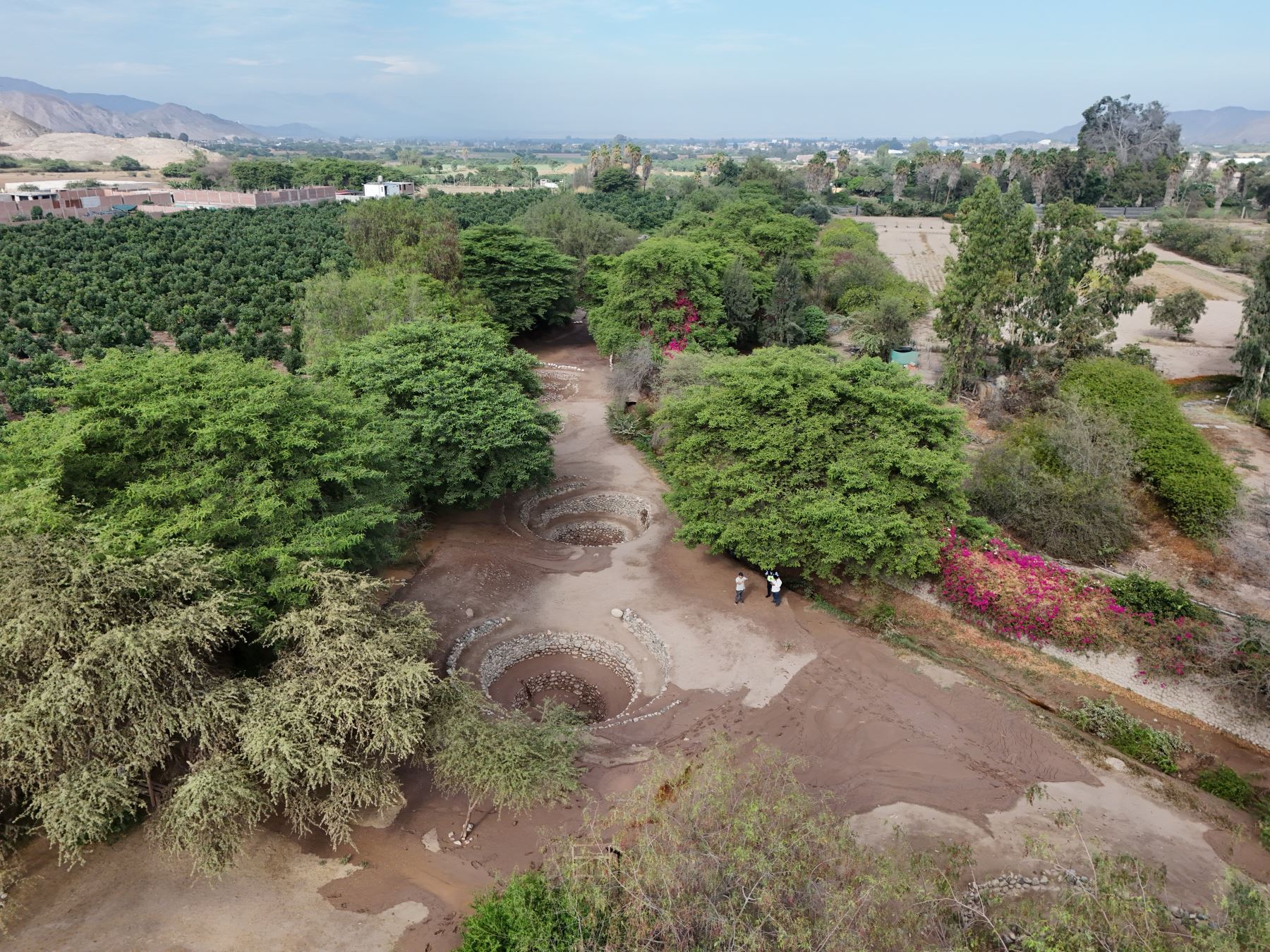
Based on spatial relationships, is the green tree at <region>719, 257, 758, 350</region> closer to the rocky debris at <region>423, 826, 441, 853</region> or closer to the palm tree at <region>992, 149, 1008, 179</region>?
the rocky debris at <region>423, 826, 441, 853</region>

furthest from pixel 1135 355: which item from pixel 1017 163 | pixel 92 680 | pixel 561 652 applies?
pixel 1017 163

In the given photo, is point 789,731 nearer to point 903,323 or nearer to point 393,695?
point 393,695

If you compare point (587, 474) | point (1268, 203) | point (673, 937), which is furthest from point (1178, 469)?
point (1268, 203)

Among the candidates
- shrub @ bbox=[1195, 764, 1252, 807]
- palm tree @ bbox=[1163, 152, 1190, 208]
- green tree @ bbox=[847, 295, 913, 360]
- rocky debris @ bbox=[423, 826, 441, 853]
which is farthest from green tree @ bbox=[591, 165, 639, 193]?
rocky debris @ bbox=[423, 826, 441, 853]

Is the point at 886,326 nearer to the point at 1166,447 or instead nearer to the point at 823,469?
the point at 1166,447

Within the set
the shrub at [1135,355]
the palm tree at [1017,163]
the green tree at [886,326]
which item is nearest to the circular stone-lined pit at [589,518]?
the green tree at [886,326]
